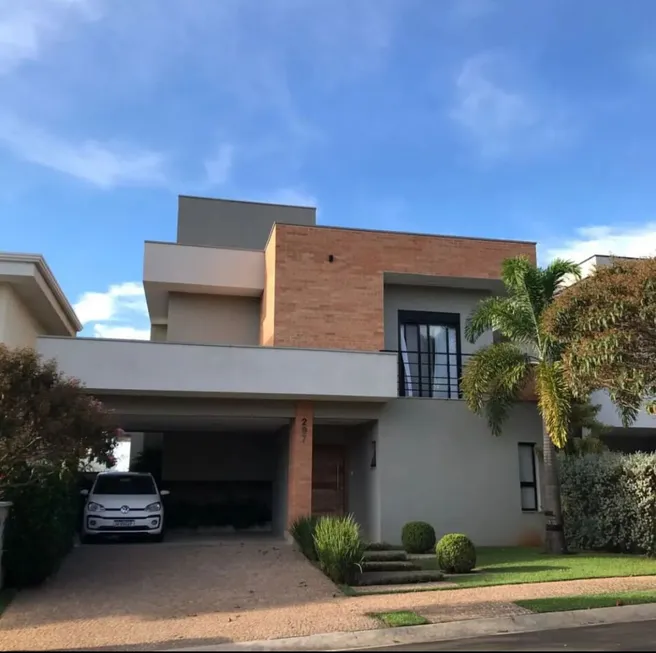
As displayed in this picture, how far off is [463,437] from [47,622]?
1067cm

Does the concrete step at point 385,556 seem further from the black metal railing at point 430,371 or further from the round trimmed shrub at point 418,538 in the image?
the black metal railing at point 430,371

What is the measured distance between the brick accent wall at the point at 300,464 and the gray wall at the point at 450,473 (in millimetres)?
1791

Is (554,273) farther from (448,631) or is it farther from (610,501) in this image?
(448,631)

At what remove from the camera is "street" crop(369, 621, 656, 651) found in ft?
26.0

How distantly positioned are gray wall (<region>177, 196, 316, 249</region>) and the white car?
1104 centimetres

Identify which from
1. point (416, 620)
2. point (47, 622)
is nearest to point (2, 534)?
point (47, 622)

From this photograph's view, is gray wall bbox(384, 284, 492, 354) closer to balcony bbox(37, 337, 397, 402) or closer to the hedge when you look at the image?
balcony bbox(37, 337, 397, 402)

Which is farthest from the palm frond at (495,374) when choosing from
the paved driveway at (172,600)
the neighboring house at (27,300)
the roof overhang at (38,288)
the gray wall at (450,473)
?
the roof overhang at (38,288)

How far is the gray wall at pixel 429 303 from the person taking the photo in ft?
65.7

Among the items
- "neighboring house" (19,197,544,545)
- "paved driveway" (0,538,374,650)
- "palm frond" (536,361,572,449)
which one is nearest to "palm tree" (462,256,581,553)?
"palm frond" (536,361,572,449)

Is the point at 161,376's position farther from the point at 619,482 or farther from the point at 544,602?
the point at 619,482

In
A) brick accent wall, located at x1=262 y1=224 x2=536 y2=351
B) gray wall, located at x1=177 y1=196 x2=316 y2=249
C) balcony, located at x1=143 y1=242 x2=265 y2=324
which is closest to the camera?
brick accent wall, located at x1=262 y1=224 x2=536 y2=351

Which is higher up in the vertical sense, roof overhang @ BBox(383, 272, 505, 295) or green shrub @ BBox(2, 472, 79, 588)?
roof overhang @ BBox(383, 272, 505, 295)

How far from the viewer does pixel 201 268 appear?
20344 mm
